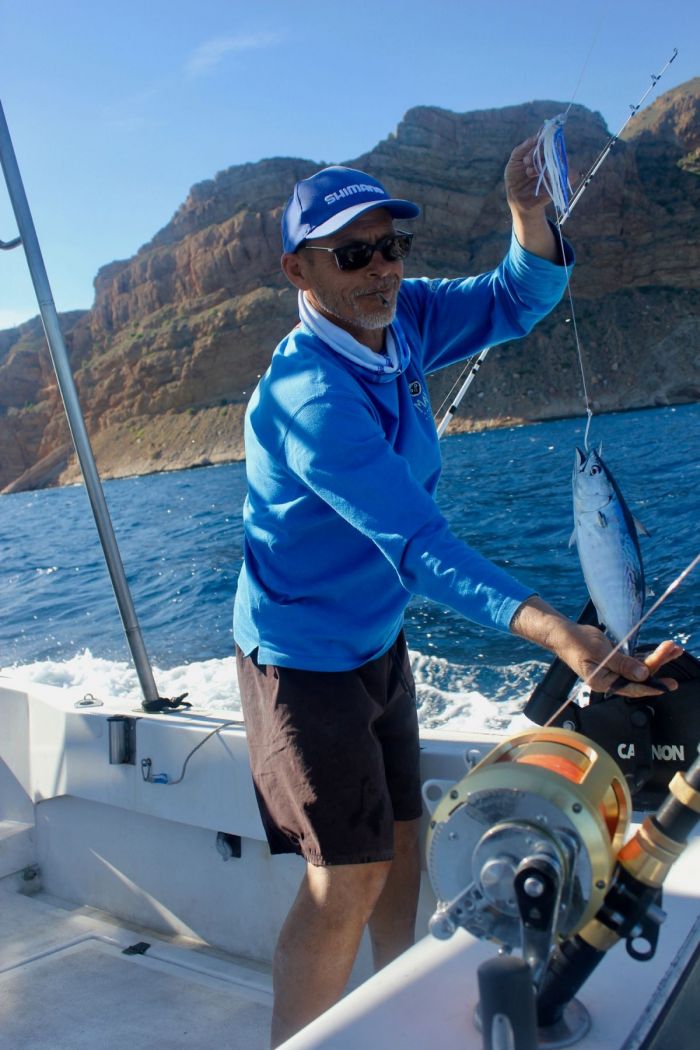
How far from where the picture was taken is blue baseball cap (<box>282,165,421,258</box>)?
6.09 ft

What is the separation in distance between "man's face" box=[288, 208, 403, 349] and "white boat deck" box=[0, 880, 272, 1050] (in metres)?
1.82

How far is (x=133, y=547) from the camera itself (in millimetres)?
18297

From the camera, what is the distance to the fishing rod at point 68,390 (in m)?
3.02

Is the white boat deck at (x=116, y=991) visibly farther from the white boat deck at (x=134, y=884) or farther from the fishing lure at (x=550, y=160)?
the fishing lure at (x=550, y=160)

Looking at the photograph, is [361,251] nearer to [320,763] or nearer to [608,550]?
[608,550]

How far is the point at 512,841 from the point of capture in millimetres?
1062

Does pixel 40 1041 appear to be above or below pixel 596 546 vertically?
below

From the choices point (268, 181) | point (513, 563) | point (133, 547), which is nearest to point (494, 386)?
point (268, 181)

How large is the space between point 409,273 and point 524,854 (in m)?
83.5

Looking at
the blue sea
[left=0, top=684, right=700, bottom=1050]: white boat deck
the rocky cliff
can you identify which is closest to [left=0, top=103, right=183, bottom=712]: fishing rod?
[left=0, top=684, right=700, bottom=1050]: white boat deck

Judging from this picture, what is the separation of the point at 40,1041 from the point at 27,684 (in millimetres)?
1456

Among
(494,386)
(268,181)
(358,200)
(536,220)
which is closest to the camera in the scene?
(358,200)

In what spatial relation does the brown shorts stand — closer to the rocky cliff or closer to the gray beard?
the gray beard

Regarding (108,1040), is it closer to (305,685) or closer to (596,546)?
(305,685)
